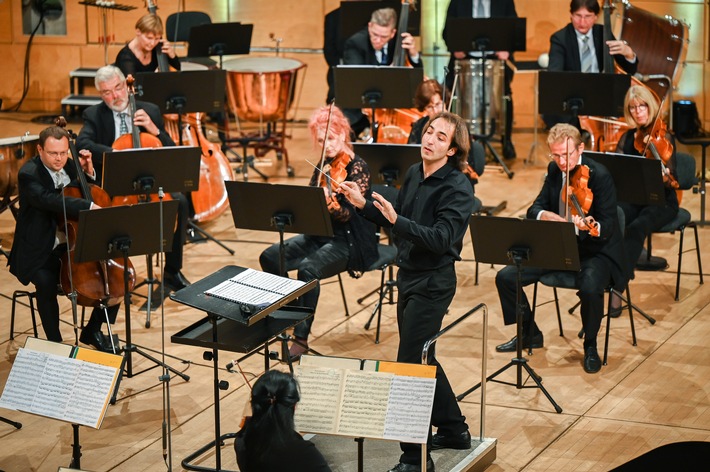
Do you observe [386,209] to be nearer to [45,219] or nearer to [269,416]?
[269,416]

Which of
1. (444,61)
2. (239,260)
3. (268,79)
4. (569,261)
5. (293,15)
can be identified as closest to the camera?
(569,261)

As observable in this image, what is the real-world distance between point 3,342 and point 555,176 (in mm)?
3354

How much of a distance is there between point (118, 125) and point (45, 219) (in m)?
1.29

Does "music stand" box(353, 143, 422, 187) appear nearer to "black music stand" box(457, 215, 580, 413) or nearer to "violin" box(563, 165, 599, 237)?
"violin" box(563, 165, 599, 237)

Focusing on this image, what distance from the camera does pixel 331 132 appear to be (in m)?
5.84

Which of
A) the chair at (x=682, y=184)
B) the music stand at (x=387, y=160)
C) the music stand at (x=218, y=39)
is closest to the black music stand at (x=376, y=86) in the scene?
the music stand at (x=387, y=160)

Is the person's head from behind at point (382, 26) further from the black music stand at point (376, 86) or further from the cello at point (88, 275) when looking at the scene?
the cello at point (88, 275)

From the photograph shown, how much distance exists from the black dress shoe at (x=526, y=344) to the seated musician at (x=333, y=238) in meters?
0.89

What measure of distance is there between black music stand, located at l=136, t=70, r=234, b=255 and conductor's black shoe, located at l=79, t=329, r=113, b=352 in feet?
6.53

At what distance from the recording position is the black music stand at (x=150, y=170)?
6012 millimetres

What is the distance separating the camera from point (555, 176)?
6004mm

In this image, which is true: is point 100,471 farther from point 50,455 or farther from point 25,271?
point 25,271

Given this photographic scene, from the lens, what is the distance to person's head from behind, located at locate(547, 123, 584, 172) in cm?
579

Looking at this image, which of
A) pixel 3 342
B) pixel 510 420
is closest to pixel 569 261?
pixel 510 420
